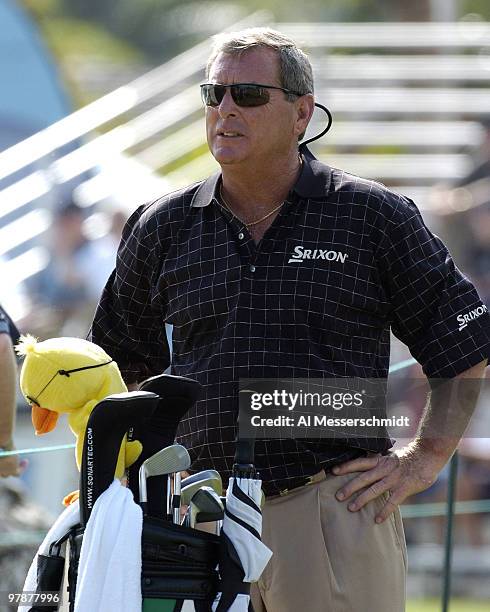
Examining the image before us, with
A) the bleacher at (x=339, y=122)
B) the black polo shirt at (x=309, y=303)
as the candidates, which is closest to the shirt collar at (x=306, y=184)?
the black polo shirt at (x=309, y=303)

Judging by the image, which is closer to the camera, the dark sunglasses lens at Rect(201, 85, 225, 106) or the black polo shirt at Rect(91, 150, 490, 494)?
the black polo shirt at Rect(91, 150, 490, 494)

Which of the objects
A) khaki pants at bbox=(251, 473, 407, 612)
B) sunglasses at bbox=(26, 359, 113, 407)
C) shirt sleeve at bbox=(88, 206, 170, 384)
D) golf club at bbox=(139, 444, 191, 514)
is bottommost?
khaki pants at bbox=(251, 473, 407, 612)

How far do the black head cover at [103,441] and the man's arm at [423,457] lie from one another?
0.60 meters

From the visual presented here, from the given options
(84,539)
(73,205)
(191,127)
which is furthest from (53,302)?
(84,539)

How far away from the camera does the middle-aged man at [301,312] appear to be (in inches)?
122

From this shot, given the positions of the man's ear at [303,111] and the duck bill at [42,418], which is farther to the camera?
the man's ear at [303,111]

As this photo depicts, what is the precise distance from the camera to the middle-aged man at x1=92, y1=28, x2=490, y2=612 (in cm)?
310

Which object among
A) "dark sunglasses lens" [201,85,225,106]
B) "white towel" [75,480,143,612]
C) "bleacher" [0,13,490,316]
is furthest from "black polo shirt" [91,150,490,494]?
"bleacher" [0,13,490,316]

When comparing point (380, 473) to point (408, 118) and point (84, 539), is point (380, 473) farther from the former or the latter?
point (408, 118)

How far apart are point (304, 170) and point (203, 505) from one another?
3.03 feet

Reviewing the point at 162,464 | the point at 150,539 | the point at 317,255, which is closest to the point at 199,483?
the point at 162,464

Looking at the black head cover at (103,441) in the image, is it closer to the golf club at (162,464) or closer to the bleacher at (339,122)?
the golf club at (162,464)

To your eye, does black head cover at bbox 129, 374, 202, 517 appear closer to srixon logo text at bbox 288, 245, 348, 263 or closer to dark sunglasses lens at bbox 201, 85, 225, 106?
srixon logo text at bbox 288, 245, 348, 263

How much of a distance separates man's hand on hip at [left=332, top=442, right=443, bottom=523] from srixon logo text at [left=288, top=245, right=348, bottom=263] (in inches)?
18.6
